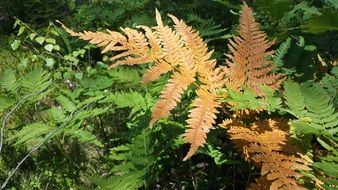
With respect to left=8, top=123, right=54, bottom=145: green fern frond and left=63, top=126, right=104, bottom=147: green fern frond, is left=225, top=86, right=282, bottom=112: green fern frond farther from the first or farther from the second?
left=8, top=123, right=54, bottom=145: green fern frond

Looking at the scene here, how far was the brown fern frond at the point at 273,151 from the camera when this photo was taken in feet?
5.75

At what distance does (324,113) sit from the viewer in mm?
1865

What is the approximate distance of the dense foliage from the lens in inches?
73.7

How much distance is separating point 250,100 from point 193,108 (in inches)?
13.0

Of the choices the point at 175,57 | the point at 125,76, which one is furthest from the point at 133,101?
the point at 175,57

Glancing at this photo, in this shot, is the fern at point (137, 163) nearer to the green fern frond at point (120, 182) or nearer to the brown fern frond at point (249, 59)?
the green fern frond at point (120, 182)

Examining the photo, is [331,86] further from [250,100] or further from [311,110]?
[250,100]

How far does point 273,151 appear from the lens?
1.95 m

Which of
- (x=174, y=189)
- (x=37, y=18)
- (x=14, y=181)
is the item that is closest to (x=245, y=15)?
(x=174, y=189)

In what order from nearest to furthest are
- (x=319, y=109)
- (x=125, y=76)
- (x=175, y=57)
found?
(x=319, y=109) < (x=175, y=57) < (x=125, y=76)

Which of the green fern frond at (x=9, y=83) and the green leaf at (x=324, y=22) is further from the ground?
the green leaf at (x=324, y=22)

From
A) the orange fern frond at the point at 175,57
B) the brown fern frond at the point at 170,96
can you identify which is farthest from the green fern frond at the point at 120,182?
the brown fern frond at the point at 170,96

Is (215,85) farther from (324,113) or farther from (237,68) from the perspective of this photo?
(324,113)

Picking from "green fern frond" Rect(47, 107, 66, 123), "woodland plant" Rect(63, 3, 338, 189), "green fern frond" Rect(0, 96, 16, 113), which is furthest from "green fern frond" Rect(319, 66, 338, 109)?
"green fern frond" Rect(0, 96, 16, 113)
